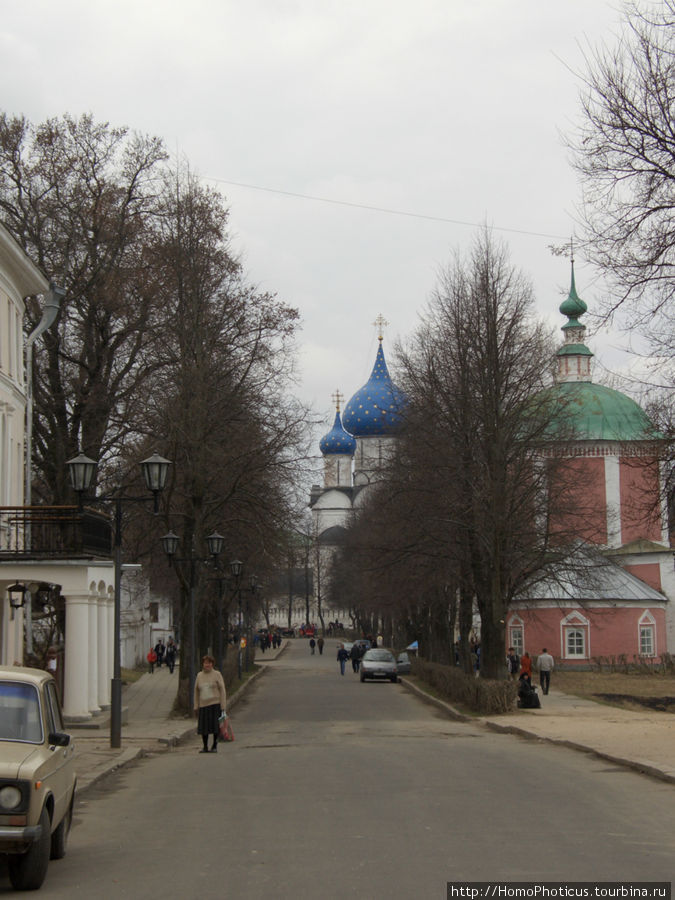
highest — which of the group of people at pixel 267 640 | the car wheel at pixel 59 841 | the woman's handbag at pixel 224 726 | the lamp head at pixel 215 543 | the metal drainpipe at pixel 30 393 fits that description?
the metal drainpipe at pixel 30 393

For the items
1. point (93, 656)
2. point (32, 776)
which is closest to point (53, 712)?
point (32, 776)

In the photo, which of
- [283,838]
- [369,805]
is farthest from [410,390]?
[283,838]

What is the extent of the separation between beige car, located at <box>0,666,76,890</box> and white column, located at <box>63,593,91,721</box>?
626 inches

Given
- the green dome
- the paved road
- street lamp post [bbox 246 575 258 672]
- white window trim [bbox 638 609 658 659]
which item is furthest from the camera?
the green dome

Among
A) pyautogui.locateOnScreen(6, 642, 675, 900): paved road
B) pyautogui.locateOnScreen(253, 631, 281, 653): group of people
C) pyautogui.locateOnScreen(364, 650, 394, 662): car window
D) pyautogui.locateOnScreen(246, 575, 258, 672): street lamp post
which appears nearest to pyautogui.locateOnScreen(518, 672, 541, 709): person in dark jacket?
pyautogui.locateOnScreen(6, 642, 675, 900): paved road

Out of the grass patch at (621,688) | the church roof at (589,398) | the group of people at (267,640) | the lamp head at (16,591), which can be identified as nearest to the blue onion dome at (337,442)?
the group of people at (267,640)

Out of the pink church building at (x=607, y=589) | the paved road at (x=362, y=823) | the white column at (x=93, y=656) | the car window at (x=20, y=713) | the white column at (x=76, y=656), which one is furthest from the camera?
the pink church building at (x=607, y=589)

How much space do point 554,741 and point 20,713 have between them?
43.6 ft

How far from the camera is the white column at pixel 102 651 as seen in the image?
2844cm

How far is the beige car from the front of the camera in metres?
7.86

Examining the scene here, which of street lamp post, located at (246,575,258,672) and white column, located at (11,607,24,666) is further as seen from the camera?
street lamp post, located at (246,575,258,672)

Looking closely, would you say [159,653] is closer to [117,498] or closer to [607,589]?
[607,589]

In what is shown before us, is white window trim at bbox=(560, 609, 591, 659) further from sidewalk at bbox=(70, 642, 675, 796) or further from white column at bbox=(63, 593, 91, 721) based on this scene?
white column at bbox=(63, 593, 91, 721)

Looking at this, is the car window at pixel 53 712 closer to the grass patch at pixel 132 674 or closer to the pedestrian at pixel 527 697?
the pedestrian at pixel 527 697
